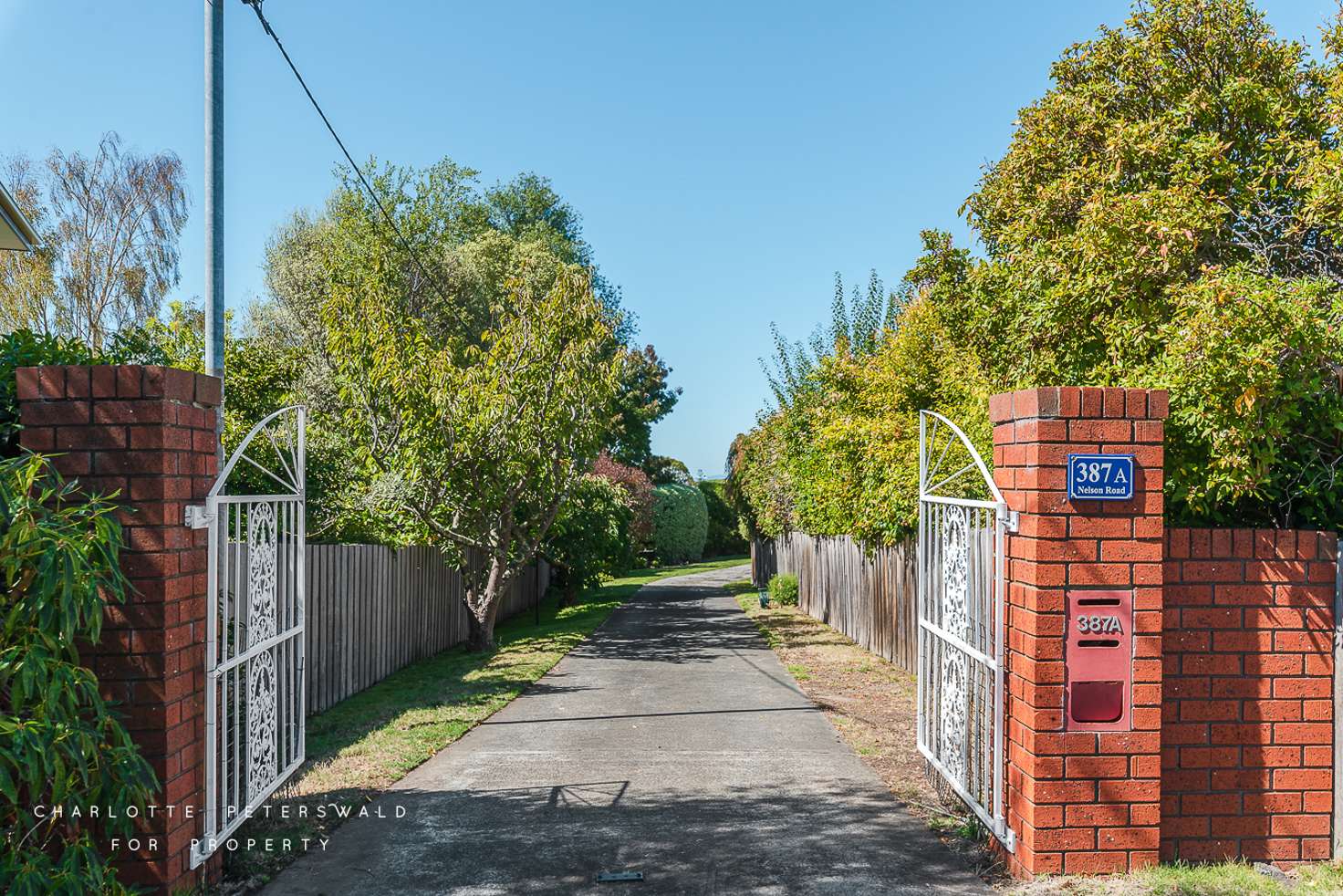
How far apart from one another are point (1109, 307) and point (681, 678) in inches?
255

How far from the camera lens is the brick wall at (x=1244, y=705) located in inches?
187

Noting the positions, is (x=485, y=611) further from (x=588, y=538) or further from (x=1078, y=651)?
(x=1078, y=651)

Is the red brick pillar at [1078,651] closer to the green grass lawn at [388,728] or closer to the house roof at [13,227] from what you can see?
the green grass lawn at [388,728]

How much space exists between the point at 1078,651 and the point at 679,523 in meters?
39.2

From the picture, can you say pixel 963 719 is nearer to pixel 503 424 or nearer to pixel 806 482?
pixel 503 424

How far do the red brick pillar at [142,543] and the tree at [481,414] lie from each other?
29.8 feet

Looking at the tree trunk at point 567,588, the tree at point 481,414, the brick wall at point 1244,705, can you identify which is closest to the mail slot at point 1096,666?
the brick wall at point 1244,705

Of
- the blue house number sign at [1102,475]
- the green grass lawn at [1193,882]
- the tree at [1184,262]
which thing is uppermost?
the tree at [1184,262]

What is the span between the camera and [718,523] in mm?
49531

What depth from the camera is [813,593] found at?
20.8m

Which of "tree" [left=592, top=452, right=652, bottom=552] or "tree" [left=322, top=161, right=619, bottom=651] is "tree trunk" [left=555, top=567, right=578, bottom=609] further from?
"tree" [left=592, top=452, right=652, bottom=552]

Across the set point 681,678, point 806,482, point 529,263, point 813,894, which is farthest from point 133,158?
point 813,894

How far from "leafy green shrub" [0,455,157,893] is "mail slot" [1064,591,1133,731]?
407cm

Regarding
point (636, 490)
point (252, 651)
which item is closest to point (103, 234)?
point (636, 490)
